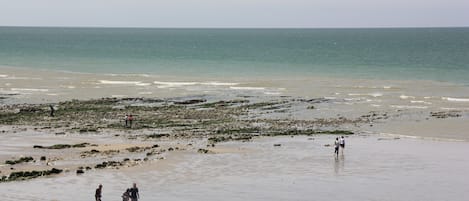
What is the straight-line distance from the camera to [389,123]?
44625 mm

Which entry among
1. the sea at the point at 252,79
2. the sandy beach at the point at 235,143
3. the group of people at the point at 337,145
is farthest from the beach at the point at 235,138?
the group of people at the point at 337,145

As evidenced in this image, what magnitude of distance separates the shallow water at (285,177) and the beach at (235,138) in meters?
0.07

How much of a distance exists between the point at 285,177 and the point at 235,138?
10179mm

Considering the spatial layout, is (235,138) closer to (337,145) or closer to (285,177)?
(337,145)

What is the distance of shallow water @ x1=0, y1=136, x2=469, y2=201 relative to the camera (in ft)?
A: 83.2

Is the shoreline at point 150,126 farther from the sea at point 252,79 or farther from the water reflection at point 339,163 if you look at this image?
the water reflection at point 339,163

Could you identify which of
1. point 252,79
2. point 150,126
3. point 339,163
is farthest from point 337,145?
point 252,79

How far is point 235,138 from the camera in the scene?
38.3 m

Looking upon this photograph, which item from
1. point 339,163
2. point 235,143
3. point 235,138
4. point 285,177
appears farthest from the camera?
point 235,138

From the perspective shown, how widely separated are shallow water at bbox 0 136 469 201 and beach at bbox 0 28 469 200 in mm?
66

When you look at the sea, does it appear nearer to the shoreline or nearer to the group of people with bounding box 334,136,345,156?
the shoreline

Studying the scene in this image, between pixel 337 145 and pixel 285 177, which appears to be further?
pixel 337 145

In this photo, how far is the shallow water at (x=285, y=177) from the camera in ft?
83.2

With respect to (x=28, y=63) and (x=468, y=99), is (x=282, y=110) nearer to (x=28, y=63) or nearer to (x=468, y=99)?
(x=468, y=99)
